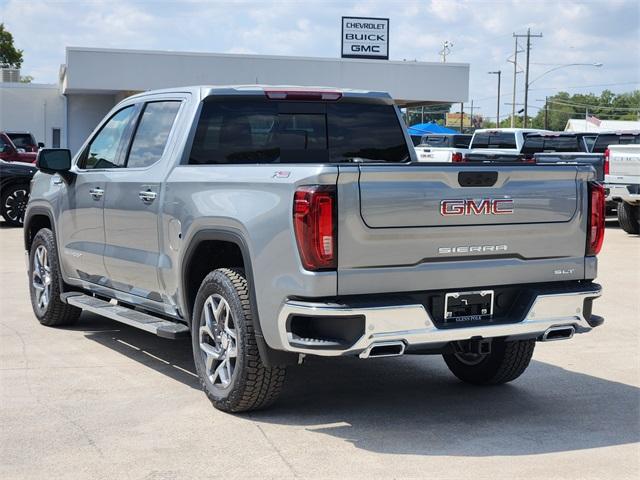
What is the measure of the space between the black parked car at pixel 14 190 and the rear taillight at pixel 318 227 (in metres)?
15.1

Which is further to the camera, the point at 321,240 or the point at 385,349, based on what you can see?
the point at 385,349

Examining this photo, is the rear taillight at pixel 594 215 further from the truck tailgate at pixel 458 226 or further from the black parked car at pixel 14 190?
the black parked car at pixel 14 190

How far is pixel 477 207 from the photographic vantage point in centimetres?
563

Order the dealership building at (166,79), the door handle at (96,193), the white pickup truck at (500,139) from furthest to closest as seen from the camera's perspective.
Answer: the dealership building at (166,79)
the white pickup truck at (500,139)
the door handle at (96,193)

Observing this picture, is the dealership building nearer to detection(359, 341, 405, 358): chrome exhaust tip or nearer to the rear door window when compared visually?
the rear door window

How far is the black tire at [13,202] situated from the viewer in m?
19.6

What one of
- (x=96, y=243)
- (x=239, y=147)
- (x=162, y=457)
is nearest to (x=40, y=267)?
(x=96, y=243)

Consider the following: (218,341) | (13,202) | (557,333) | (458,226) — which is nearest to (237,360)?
(218,341)

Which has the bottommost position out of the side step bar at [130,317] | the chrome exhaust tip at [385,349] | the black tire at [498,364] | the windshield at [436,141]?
the black tire at [498,364]

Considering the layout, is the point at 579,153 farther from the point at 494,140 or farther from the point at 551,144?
the point at 494,140

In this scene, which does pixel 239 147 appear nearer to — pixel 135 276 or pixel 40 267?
pixel 135 276

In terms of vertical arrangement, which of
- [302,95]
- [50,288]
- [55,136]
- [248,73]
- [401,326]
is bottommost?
[50,288]

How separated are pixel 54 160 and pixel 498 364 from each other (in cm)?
380

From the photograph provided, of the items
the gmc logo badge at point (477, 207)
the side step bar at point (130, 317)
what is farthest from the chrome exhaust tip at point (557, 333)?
the side step bar at point (130, 317)
